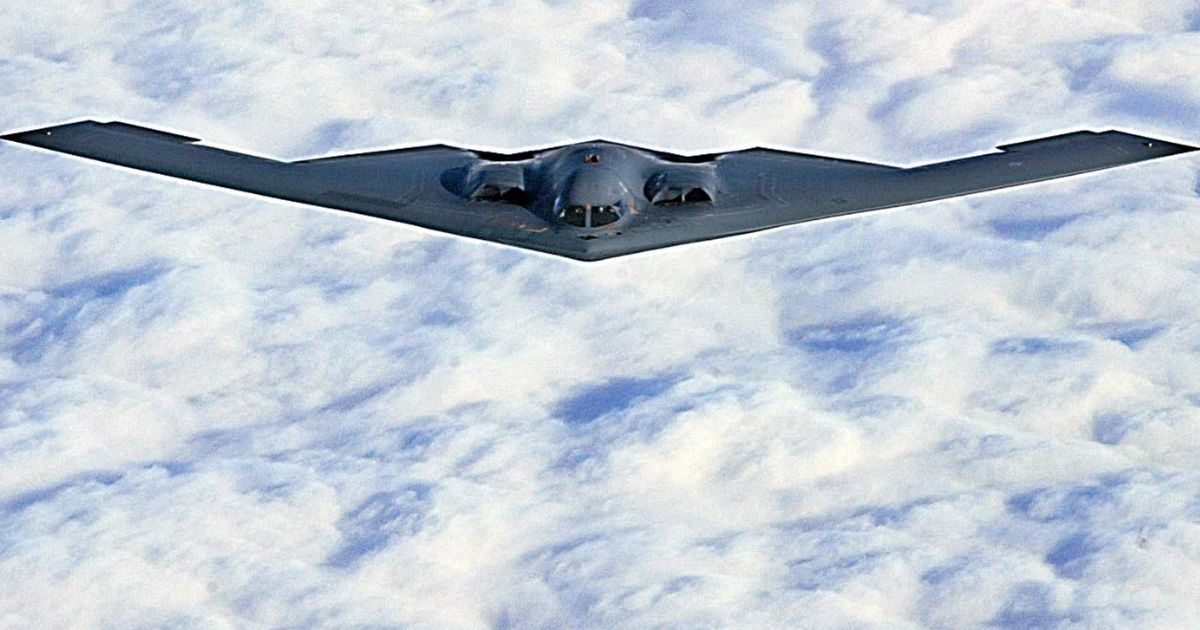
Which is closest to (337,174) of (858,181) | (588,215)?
(588,215)

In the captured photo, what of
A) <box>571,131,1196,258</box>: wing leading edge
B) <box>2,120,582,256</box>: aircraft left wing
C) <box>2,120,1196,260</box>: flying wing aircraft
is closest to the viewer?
<box>571,131,1196,258</box>: wing leading edge

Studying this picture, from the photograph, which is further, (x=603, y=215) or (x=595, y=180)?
(x=595, y=180)

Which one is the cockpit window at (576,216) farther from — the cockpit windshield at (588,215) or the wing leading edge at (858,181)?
the wing leading edge at (858,181)

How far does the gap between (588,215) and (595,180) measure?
95cm

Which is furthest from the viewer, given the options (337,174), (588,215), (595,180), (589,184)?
(337,174)

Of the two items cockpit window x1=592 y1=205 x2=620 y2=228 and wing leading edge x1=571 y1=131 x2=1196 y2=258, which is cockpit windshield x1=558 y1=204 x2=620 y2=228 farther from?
wing leading edge x1=571 y1=131 x2=1196 y2=258

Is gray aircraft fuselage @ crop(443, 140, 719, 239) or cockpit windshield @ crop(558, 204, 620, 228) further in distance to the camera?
gray aircraft fuselage @ crop(443, 140, 719, 239)

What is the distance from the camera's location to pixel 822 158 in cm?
3019

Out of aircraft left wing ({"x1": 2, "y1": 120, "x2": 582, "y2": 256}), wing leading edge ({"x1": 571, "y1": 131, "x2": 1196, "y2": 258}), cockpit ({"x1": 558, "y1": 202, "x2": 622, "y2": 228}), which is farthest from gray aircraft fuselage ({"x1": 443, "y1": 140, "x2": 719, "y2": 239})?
wing leading edge ({"x1": 571, "y1": 131, "x2": 1196, "y2": 258})

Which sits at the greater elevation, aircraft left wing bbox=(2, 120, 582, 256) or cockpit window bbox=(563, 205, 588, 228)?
aircraft left wing bbox=(2, 120, 582, 256)

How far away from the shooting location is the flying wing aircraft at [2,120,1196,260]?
28.0m

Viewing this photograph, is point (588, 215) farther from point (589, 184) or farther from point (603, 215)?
point (589, 184)

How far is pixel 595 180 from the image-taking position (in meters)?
28.7

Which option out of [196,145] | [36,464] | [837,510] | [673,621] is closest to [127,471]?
[36,464]
